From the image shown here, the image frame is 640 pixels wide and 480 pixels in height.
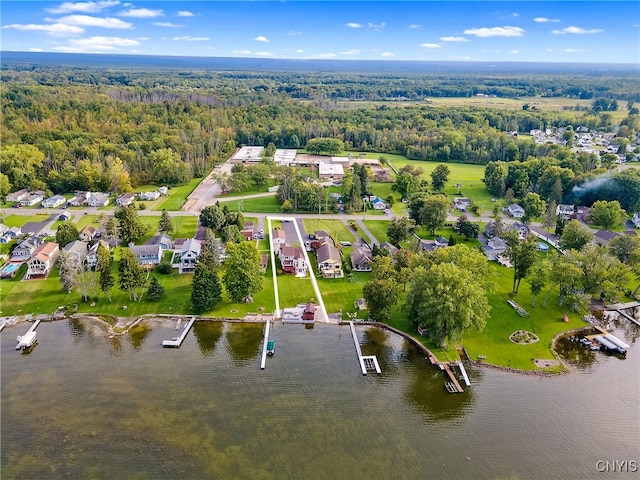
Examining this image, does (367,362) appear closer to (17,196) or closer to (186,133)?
(17,196)

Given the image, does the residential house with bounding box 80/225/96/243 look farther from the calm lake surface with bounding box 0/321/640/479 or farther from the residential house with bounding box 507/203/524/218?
the residential house with bounding box 507/203/524/218

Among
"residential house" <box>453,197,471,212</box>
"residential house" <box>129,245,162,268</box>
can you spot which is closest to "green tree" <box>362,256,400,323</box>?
"residential house" <box>129,245,162,268</box>

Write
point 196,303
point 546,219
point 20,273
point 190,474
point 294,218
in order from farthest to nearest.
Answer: point 294,218 → point 546,219 → point 20,273 → point 196,303 → point 190,474

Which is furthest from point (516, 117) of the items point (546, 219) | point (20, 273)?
point (20, 273)

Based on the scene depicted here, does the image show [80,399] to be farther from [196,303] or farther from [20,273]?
[20,273]

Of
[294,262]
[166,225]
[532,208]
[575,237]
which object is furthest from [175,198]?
[575,237]

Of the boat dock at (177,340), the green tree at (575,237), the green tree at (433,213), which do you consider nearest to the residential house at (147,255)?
the boat dock at (177,340)
